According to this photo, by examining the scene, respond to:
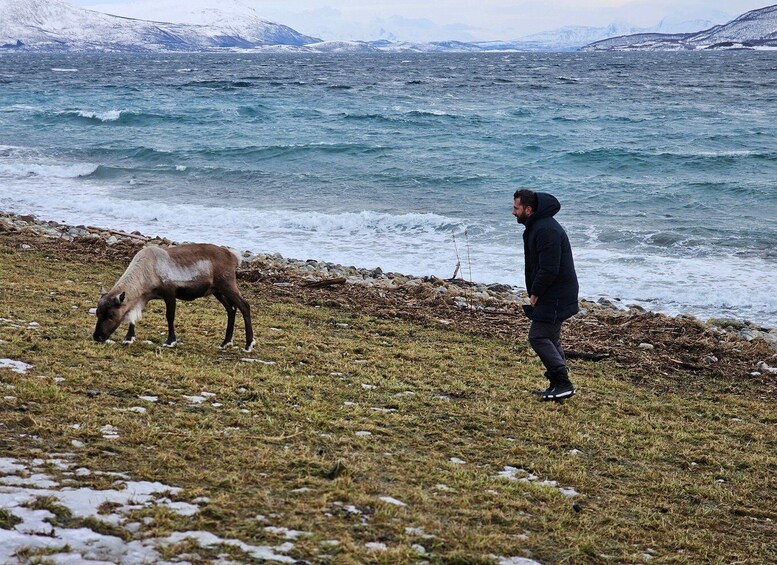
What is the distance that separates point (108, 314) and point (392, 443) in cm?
375

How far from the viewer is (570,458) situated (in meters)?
6.93

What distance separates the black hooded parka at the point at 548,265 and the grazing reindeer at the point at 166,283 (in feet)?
11.0

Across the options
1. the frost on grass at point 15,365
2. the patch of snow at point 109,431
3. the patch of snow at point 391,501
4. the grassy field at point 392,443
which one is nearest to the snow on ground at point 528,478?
the grassy field at point 392,443

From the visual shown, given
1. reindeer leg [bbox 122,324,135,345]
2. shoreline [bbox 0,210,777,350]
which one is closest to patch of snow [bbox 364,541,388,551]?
reindeer leg [bbox 122,324,135,345]

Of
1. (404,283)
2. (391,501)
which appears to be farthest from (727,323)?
(391,501)

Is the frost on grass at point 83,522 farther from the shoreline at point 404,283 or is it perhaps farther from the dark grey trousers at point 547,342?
the shoreline at point 404,283

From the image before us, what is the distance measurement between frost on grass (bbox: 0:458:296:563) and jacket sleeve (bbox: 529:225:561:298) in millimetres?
4197

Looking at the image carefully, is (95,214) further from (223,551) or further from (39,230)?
(223,551)

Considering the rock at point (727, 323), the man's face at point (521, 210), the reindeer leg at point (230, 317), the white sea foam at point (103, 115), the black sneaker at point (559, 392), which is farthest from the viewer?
the white sea foam at point (103, 115)

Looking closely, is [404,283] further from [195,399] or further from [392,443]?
[392,443]

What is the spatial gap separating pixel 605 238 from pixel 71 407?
18.2 m

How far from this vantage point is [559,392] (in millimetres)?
8609

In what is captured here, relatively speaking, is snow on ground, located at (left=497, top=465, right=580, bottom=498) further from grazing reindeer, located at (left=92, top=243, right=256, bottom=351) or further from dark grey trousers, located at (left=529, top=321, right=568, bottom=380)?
grazing reindeer, located at (left=92, top=243, right=256, bottom=351)

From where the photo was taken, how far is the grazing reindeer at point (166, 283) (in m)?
8.86
